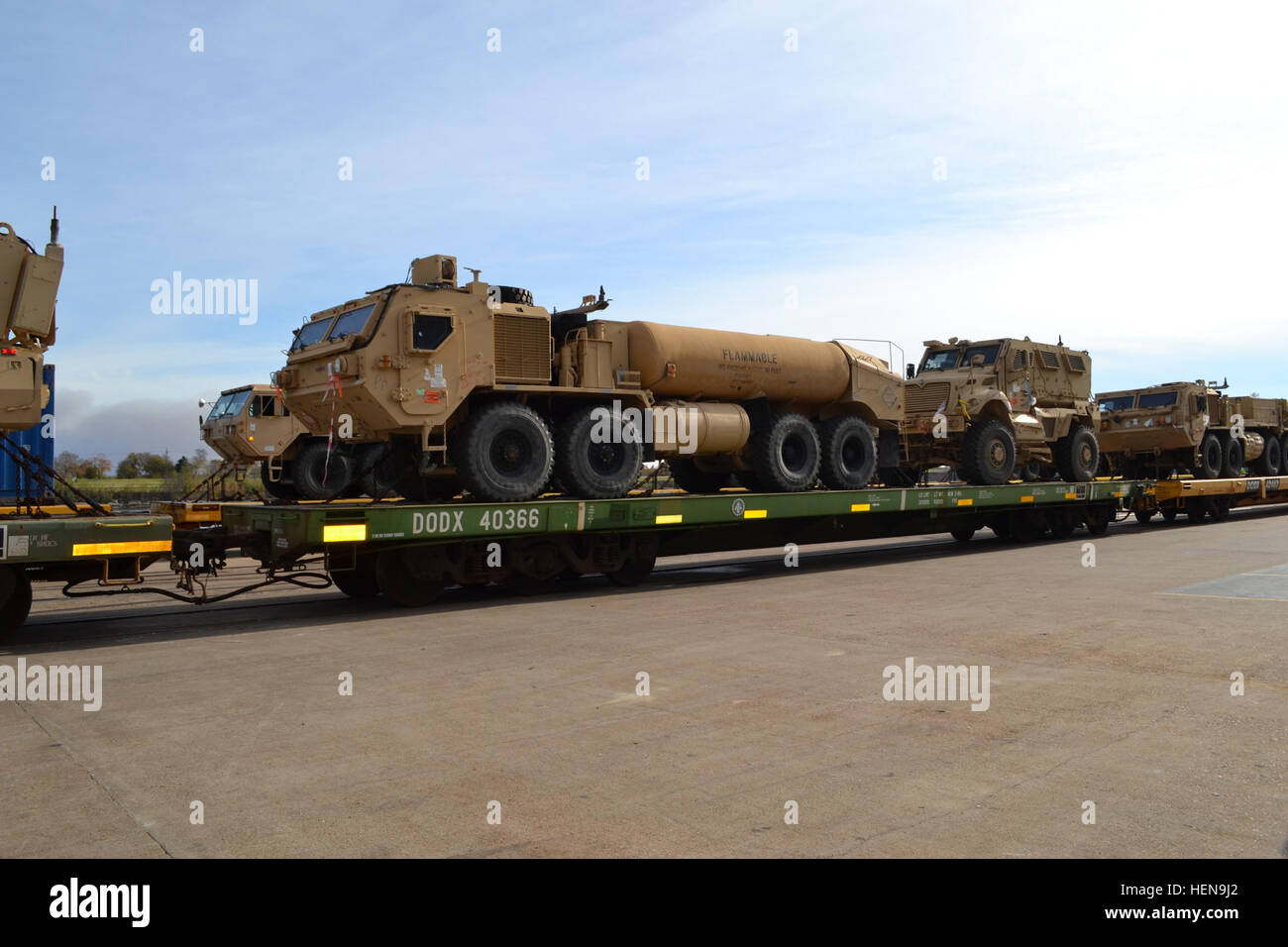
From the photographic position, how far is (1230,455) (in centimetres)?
2686

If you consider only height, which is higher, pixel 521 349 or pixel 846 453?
pixel 521 349

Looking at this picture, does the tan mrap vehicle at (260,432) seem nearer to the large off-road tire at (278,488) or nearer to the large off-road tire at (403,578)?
the large off-road tire at (278,488)

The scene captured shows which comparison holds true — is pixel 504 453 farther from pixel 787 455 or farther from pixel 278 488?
pixel 278 488

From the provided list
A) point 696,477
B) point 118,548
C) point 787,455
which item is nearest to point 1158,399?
point 787,455

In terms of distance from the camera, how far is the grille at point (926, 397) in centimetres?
1781

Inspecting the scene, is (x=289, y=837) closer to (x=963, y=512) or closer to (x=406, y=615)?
(x=406, y=615)

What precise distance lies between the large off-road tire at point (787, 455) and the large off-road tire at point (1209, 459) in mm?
15224

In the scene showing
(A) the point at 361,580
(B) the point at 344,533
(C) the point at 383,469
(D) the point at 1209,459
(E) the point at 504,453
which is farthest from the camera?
(D) the point at 1209,459

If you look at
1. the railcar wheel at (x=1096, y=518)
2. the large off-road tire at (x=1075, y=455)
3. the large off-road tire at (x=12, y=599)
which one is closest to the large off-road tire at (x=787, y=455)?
the large off-road tire at (x=1075, y=455)

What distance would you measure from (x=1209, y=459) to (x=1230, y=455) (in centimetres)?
156

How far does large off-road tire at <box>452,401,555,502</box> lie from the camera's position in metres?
11.1

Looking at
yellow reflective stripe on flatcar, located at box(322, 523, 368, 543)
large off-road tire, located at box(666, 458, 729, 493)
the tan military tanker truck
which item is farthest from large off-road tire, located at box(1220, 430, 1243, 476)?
yellow reflective stripe on flatcar, located at box(322, 523, 368, 543)

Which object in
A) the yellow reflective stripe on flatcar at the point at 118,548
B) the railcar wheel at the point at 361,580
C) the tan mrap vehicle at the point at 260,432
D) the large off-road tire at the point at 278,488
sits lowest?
the railcar wheel at the point at 361,580
